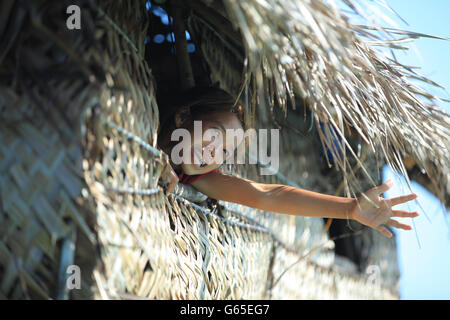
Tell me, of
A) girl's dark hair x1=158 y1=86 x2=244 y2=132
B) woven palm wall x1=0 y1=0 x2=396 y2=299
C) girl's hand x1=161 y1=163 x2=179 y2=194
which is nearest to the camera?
woven palm wall x1=0 y1=0 x2=396 y2=299

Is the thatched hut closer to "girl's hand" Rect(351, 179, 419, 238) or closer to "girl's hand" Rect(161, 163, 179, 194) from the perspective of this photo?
"girl's hand" Rect(161, 163, 179, 194)

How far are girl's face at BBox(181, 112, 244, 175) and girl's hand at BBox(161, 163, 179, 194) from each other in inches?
8.5

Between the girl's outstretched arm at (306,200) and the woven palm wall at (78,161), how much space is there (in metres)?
0.41

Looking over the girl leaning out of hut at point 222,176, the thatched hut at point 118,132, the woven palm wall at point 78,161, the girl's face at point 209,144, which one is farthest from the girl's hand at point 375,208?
the woven palm wall at point 78,161

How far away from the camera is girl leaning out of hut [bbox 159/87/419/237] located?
151cm

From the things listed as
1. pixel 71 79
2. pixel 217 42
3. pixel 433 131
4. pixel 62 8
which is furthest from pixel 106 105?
pixel 433 131

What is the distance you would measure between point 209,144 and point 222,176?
5.2 inches

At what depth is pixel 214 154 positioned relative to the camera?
5.23 feet

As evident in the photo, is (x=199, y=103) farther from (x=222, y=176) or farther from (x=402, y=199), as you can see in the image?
(x=402, y=199)

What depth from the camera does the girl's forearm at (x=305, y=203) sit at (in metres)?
1.50

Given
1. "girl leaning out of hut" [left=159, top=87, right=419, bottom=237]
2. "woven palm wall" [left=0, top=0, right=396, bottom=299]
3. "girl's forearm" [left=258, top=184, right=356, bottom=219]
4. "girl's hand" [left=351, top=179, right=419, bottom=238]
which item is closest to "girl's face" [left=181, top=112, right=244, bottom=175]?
"girl leaning out of hut" [left=159, top=87, right=419, bottom=237]

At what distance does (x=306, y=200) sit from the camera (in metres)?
1.57

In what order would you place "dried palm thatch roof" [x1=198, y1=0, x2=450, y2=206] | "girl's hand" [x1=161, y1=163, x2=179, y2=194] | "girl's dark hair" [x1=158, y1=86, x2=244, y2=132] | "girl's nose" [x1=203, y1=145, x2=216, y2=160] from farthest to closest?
"girl's dark hair" [x1=158, y1=86, x2=244, y2=132] → "girl's nose" [x1=203, y1=145, x2=216, y2=160] → "girl's hand" [x1=161, y1=163, x2=179, y2=194] → "dried palm thatch roof" [x1=198, y1=0, x2=450, y2=206]

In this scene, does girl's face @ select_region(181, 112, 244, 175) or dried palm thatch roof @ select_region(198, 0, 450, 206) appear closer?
dried palm thatch roof @ select_region(198, 0, 450, 206)
